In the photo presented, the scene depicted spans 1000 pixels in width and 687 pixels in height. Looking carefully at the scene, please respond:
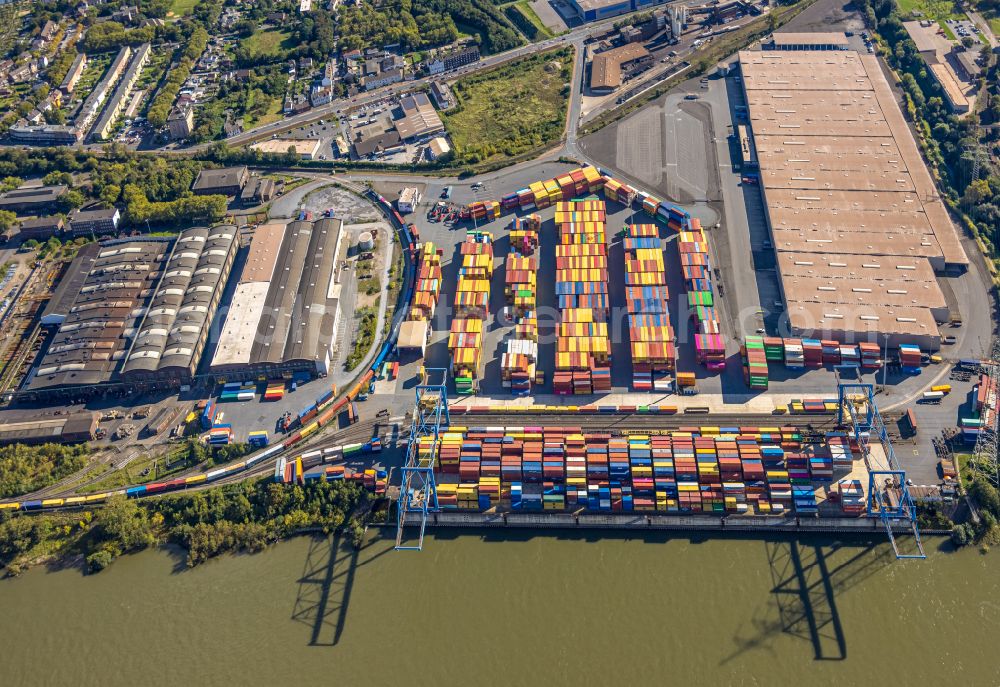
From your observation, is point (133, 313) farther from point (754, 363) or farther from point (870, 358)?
point (870, 358)

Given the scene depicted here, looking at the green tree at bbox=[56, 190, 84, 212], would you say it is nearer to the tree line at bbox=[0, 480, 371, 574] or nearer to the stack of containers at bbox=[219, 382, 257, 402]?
the stack of containers at bbox=[219, 382, 257, 402]

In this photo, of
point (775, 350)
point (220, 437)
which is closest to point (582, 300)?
point (775, 350)

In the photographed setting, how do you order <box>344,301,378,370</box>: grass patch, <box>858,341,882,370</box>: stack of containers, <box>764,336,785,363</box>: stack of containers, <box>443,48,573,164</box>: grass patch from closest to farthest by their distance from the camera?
<box>858,341,882,370</box>: stack of containers → <box>764,336,785,363</box>: stack of containers → <box>344,301,378,370</box>: grass patch → <box>443,48,573,164</box>: grass patch

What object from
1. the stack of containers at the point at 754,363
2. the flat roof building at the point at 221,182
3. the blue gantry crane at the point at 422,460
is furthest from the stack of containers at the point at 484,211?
the stack of containers at the point at 754,363

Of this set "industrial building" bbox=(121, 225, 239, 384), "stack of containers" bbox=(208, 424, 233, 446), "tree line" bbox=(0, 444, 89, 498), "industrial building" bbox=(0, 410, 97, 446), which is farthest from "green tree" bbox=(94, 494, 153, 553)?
"industrial building" bbox=(121, 225, 239, 384)

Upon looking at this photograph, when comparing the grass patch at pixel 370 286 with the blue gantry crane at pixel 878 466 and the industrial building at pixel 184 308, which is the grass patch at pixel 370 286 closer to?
the industrial building at pixel 184 308

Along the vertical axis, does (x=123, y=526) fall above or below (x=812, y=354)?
below
